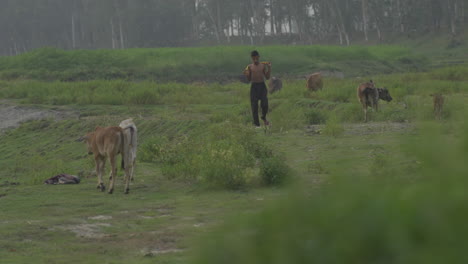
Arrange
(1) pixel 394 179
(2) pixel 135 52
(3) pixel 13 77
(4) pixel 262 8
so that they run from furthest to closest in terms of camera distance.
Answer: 1. (4) pixel 262 8
2. (2) pixel 135 52
3. (3) pixel 13 77
4. (1) pixel 394 179

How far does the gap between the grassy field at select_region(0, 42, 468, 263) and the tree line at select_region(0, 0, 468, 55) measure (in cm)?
4494

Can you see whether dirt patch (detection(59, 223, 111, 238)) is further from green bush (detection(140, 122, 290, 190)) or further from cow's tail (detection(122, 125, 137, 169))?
cow's tail (detection(122, 125, 137, 169))

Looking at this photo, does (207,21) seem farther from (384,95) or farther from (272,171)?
(272,171)

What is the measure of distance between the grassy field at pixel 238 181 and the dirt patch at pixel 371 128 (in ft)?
0.19

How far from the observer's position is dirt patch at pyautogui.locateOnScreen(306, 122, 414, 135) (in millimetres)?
15922

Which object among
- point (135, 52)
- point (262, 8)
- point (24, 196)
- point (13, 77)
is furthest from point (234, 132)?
point (262, 8)

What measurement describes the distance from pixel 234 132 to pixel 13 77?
30178 mm

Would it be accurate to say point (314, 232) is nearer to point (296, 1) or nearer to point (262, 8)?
point (296, 1)

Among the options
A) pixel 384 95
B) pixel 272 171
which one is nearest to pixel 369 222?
pixel 272 171

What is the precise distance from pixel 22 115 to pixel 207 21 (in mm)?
71302

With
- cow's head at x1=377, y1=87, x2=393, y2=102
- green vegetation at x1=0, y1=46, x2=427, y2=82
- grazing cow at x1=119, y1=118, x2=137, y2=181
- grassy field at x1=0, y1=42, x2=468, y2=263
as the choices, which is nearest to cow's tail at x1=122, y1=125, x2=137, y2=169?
grazing cow at x1=119, y1=118, x2=137, y2=181

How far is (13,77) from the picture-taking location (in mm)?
40688

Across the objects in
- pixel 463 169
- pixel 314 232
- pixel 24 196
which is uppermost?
pixel 463 169

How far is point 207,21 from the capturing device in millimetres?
94812
